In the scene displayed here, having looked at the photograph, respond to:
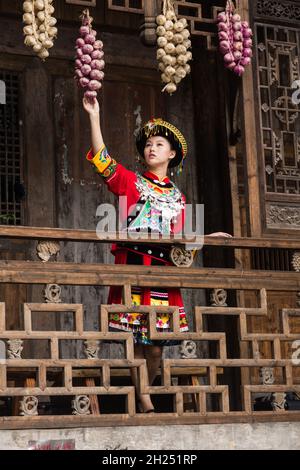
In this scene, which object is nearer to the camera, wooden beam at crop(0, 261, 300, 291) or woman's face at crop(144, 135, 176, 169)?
wooden beam at crop(0, 261, 300, 291)

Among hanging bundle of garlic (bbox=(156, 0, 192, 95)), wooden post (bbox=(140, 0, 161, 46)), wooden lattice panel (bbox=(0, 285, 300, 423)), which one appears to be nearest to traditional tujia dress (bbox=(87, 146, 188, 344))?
wooden lattice panel (bbox=(0, 285, 300, 423))

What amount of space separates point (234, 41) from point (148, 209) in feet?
4.57

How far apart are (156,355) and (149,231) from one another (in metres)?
0.81

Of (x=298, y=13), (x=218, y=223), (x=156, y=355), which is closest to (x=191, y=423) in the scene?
(x=156, y=355)

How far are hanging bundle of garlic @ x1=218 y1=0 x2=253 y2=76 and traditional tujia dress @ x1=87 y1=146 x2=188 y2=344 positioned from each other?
1.01 meters

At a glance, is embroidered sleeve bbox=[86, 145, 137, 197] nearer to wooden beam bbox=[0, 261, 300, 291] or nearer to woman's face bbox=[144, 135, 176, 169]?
woman's face bbox=[144, 135, 176, 169]

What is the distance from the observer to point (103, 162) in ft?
26.2

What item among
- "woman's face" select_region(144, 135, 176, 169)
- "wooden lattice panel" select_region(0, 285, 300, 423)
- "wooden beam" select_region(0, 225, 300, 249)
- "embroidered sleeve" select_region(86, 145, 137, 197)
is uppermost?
"woman's face" select_region(144, 135, 176, 169)

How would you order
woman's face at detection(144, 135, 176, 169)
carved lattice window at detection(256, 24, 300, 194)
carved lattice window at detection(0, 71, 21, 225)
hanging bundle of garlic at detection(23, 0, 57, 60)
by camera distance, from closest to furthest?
hanging bundle of garlic at detection(23, 0, 57, 60) < woman's face at detection(144, 135, 176, 169) < carved lattice window at detection(256, 24, 300, 194) < carved lattice window at detection(0, 71, 21, 225)

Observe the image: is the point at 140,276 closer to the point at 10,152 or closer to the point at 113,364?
the point at 113,364

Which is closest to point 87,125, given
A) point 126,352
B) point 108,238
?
point 108,238

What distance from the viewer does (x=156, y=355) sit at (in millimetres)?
7969

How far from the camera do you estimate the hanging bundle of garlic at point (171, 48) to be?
815 cm

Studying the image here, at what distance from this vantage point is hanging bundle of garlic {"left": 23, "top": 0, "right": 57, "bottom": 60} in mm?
7805
